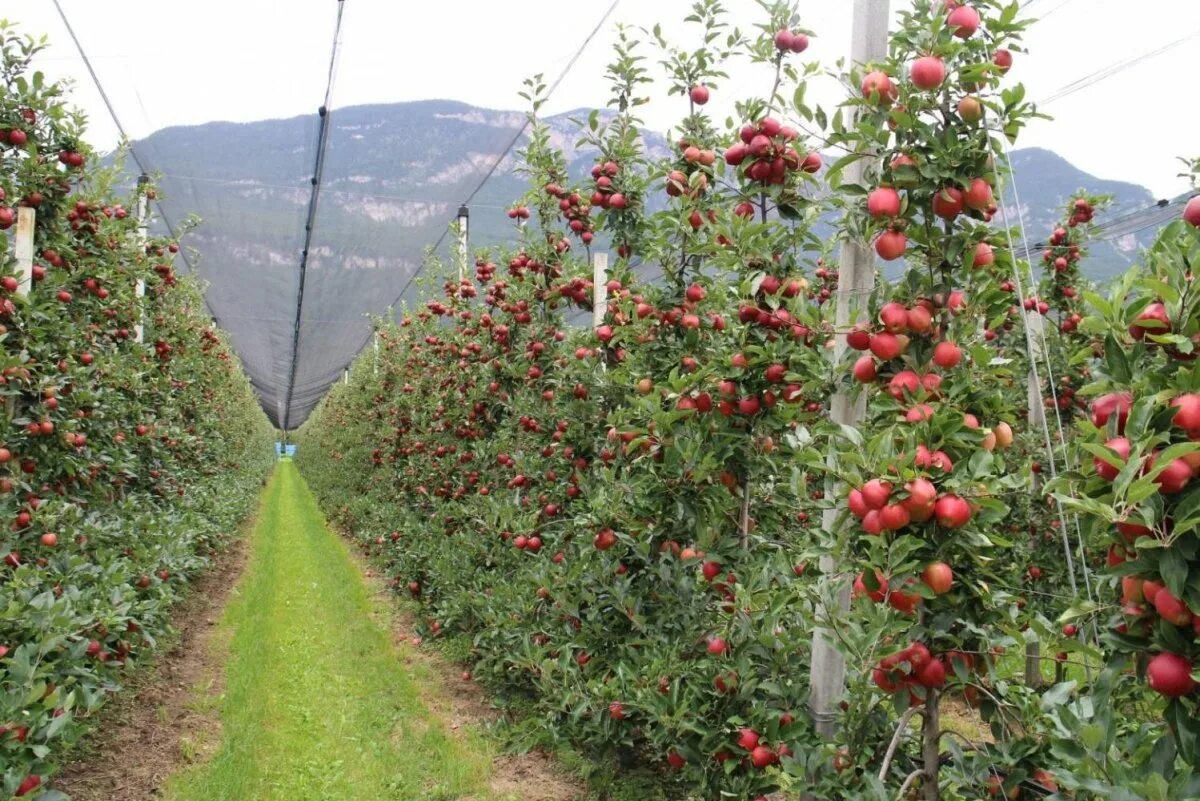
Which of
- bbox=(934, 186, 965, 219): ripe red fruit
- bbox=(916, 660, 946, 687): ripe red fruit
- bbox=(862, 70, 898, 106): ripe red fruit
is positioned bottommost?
bbox=(916, 660, 946, 687): ripe red fruit

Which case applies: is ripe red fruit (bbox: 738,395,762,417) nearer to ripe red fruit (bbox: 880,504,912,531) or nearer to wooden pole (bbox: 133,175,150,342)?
ripe red fruit (bbox: 880,504,912,531)

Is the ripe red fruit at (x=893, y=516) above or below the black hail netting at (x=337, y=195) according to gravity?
below

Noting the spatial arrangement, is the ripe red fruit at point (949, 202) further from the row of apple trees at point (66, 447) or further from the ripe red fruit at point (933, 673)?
the row of apple trees at point (66, 447)

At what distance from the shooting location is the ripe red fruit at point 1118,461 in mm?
1177

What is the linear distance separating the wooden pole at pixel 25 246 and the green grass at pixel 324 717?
93.0 inches

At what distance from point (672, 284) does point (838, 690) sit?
1.77m

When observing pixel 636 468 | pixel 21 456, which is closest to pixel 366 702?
pixel 21 456

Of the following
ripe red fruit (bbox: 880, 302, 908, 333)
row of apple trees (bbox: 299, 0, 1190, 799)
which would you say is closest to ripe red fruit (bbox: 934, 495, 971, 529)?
row of apple trees (bbox: 299, 0, 1190, 799)

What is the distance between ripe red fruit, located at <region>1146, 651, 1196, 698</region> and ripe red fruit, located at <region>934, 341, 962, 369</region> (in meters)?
0.76

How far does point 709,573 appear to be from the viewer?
2.88 metres

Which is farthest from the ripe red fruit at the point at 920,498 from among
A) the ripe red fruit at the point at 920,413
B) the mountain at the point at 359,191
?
the mountain at the point at 359,191

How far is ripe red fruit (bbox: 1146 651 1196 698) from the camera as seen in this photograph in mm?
1145

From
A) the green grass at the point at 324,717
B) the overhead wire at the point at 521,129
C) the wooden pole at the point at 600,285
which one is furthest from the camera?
the overhead wire at the point at 521,129

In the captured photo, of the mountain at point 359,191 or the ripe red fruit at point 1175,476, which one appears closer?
the ripe red fruit at point 1175,476
